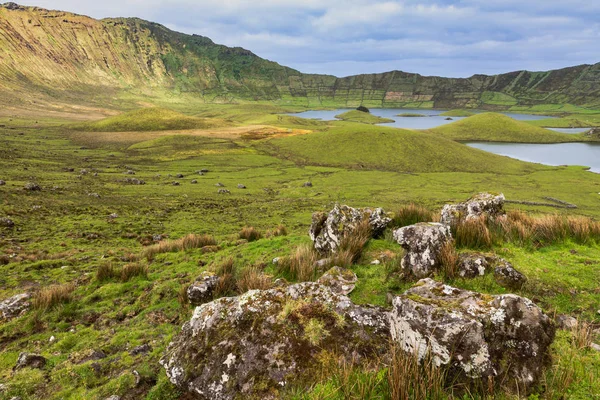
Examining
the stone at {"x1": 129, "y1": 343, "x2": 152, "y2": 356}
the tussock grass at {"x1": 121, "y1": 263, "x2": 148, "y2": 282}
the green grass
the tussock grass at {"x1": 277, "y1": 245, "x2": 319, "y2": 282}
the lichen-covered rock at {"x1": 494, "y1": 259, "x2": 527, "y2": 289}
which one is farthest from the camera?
the tussock grass at {"x1": 121, "y1": 263, "x2": 148, "y2": 282}

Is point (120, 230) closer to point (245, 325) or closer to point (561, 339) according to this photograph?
point (245, 325)

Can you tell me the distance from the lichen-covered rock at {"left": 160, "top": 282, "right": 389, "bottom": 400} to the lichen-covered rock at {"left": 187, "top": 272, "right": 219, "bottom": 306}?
321 centimetres

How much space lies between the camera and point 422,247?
782cm

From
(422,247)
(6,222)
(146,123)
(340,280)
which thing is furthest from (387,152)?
(146,123)

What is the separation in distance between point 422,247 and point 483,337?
403 centimetres

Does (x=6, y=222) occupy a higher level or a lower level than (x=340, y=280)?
lower

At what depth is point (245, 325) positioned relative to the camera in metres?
5.06

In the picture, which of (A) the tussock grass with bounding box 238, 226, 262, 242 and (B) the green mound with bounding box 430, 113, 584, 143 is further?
(B) the green mound with bounding box 430, 113, 584, 143

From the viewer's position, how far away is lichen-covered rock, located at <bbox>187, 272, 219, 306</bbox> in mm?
8508

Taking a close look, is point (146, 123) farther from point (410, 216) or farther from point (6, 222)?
point (410, 216)

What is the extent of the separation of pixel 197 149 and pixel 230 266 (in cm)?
7870

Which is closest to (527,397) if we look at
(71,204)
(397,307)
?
(397,307)

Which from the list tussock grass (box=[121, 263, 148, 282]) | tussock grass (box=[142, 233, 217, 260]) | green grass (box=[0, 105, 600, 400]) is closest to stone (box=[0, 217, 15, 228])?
green grass (box=[0, 105, 600, 400])

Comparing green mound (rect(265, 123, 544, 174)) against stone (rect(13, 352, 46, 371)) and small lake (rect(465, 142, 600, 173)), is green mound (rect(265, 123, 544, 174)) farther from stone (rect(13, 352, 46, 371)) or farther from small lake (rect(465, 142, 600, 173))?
stone (rect(13, 352, 46, 371))
